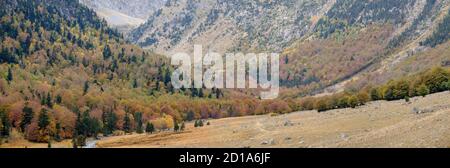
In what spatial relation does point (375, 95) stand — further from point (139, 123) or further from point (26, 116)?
point (26, 116)

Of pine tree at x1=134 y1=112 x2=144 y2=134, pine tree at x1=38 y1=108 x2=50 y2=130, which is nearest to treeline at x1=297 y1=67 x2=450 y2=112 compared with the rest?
pine tree at x1=134 y1=112 x2=144 y2=134

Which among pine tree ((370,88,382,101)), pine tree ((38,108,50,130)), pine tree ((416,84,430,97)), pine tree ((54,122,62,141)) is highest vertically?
pine tree ((416,84,430,97))

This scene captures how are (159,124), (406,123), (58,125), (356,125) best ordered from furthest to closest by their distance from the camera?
1. (159,124)
2. (58,125)
3. (356,125)
4. (406,123)

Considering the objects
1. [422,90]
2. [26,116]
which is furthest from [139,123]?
[422,90]

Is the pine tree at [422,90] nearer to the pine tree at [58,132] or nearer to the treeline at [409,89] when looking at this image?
the treeline at [409,89]

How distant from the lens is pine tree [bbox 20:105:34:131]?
16012cm

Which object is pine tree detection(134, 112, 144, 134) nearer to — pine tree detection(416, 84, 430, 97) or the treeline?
the treeline

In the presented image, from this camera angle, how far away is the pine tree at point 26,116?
16012 centimetres

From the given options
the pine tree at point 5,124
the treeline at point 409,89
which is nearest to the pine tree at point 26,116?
the pine tree at point 5,124

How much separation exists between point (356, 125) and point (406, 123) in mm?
11330
